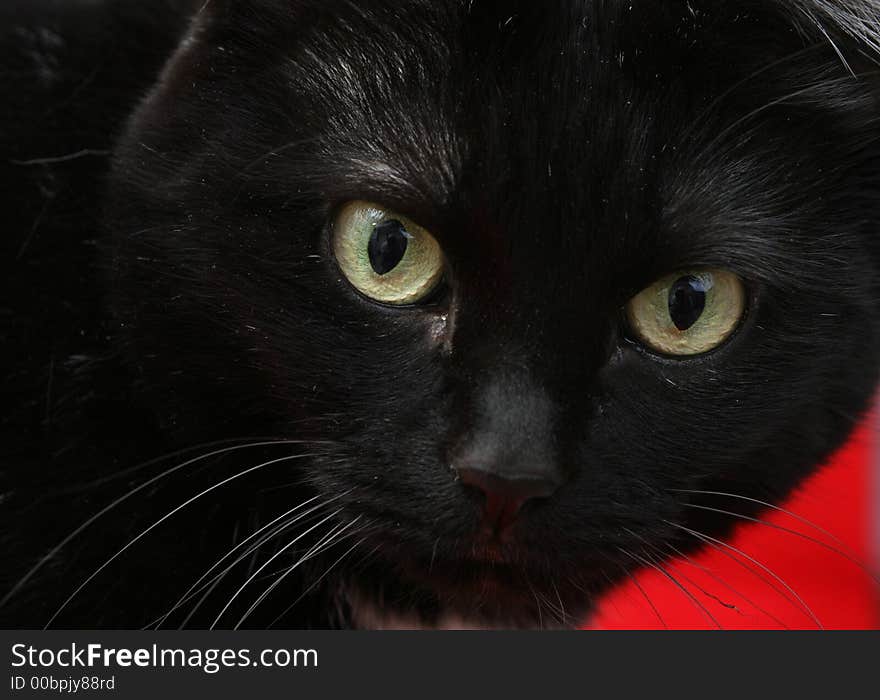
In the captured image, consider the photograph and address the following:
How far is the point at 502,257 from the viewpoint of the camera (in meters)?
1.10

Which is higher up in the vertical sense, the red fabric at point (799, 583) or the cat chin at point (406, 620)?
the red fabric at point (799, 583)

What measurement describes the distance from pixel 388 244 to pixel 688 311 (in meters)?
0.32

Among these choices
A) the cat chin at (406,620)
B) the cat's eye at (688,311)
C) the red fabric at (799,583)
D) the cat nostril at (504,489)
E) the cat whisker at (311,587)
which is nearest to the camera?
the cat nostril at (504,489)

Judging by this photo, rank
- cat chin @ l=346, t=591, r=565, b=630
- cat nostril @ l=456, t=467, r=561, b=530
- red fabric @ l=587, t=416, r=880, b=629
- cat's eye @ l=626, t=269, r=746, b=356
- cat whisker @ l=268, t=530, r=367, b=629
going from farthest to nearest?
red fabric @ l=587, t=416, r=880, b=629 < cat chin @ l=346, t=591, r=565, b=630 < cat whisker @ l=268, t=530, r=367, b=629 < cat's eye @ l=626, t=269, r=746, b=356 < cat nostril @ l=456, t=467, r=561, b=530

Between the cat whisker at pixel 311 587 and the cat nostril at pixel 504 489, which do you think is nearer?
the cat nostril at pixel 504 489

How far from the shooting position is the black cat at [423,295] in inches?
43.8

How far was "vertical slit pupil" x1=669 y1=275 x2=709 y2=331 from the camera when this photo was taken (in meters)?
1.19

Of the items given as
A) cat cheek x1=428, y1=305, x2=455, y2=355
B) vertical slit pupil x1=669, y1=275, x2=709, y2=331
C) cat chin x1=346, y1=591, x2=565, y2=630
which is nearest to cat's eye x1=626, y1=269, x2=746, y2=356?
vertical slit pupil x1=669, y1=275, x2=709, y2=331

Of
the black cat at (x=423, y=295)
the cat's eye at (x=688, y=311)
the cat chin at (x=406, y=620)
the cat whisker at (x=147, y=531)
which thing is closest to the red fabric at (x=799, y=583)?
the cat chin at (x=406, y=620)

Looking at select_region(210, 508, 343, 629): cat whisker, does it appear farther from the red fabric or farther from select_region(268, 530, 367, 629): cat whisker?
the red fabric

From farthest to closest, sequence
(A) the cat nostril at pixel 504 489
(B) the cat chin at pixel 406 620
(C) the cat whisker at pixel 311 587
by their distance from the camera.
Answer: (B) the cat chin at pixel 406 620 → (C) the cat whisker at pixel 311 587 → (A) the cat nostril at pixel 504 489

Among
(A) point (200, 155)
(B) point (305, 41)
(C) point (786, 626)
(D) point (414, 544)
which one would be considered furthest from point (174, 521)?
(C) point (786, 626)

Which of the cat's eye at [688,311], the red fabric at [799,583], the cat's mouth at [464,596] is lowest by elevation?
the cat's mouth at [464,596]

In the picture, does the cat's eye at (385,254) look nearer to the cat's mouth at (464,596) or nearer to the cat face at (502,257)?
the cat face at (502,257)
